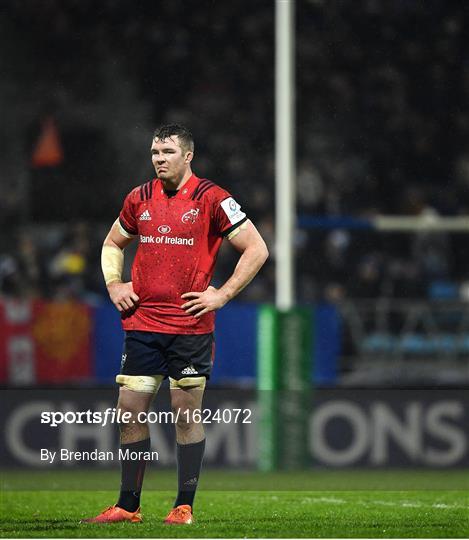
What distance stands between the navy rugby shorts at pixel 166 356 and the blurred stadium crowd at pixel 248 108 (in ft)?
32.5

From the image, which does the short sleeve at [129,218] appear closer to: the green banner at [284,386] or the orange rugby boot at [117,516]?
the orange rugby boot at [117,516]

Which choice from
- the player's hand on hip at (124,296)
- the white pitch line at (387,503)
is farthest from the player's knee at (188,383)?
the white pitch line at (387,503)

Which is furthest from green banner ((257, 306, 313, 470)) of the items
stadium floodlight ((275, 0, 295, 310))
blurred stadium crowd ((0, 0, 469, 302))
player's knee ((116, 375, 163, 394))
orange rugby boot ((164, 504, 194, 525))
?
blurred stadium crowd ((0, 0, 469, 302))

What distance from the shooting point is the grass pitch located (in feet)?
22.8

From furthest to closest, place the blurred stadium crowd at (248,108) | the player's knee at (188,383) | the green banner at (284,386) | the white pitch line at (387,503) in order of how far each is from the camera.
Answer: the blurred stadium crowd at (248,108), the green banner at (284,386), the white pitch line at (387,503), the player's knee at (188,383)

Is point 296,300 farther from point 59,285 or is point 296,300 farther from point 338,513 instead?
point 338,513

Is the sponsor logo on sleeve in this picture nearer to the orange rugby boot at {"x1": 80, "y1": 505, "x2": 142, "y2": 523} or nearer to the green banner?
the orange rugby boot at {"x1": 80, "y1": 505, "x2": 142, "y2": 523}

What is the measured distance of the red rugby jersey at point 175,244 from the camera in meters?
6.97

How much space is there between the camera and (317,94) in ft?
62.3

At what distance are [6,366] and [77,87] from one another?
663 cm

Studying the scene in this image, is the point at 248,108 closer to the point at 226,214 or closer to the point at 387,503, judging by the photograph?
the point at 387,503

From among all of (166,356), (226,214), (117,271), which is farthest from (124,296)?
(226,214)

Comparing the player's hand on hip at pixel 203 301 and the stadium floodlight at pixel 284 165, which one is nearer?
the player's hand on hip at pixel 203 301

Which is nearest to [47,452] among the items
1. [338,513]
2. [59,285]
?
[338,513]
